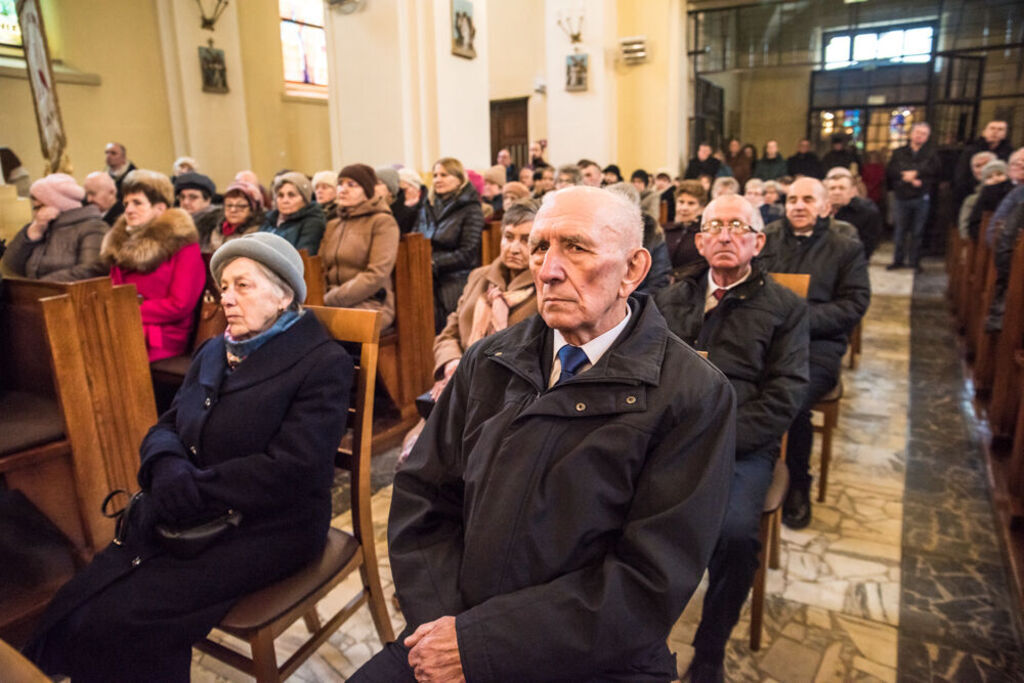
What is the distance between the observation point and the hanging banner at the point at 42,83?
233 inches

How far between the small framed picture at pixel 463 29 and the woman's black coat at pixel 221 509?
17.8ft

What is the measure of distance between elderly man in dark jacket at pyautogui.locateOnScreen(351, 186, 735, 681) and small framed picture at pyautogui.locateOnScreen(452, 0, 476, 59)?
226 inches

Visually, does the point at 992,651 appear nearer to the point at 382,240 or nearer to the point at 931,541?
the point at 931,541

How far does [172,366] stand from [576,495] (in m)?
2.37

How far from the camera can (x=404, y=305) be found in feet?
11.4

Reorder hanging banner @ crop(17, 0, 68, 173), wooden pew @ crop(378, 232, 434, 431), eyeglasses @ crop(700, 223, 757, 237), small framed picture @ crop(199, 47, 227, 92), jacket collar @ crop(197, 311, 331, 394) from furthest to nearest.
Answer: small framed picture @ crop(199, 47, 227, 92)
hanging banner @ crop(17, 0, 68, 173)
wooden pew @ crop(378, 232, 434, 431)
eyeglasses @ crop(700, 223, 757, 237)
jacket collar @ crop(197, 311, 331, 394)

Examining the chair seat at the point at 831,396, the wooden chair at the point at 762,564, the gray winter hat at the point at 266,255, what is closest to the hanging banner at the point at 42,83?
the gray winter hat at the point at 266,255

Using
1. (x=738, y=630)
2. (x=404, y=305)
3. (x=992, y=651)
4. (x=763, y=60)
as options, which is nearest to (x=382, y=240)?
(x=404, y=305)

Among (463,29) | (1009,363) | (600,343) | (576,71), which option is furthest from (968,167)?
(600,343)

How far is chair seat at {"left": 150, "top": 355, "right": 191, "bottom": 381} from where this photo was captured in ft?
9.41

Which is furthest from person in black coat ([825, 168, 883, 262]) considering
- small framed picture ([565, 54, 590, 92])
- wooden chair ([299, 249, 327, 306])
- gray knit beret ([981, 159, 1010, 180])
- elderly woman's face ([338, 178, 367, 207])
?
small framed picture ([565, 54, 590, 92])

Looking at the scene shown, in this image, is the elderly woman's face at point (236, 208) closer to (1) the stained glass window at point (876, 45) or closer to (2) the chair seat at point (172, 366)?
(2) the chair seat at point (172, 366)

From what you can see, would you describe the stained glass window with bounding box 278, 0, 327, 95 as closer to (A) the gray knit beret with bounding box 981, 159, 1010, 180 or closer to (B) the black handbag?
(A) the gray knit beret with bounding box 981, 159, 1010, 180

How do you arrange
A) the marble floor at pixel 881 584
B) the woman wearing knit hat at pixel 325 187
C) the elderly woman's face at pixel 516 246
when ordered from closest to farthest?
1. the marble floor at pixel 881 584
2. the elderly woman's face at pixel 516 246
3. the woman wearing knit hat at pixel 325 187
